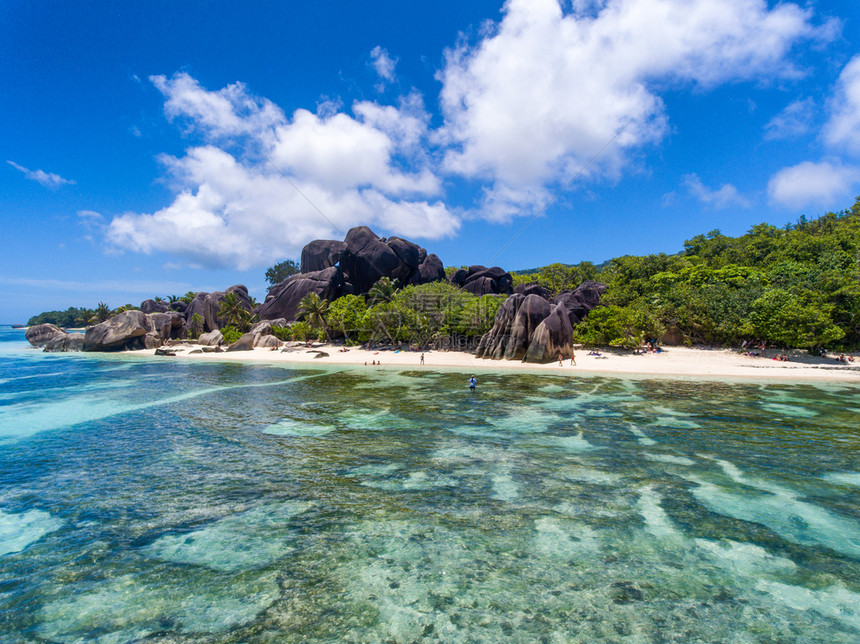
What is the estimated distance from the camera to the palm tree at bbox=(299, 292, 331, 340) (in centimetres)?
5475

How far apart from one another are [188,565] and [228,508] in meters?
2.34

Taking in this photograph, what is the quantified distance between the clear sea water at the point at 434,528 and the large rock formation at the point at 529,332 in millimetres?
17874

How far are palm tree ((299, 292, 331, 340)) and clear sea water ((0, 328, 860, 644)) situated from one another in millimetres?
36116

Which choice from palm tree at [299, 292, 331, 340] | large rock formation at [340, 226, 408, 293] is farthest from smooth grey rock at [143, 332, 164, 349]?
large rock formation at [340, 226, 408, 293]

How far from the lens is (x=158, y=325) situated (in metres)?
61.6

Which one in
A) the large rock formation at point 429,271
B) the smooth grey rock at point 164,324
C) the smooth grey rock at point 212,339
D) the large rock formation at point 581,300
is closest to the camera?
the large rock formation at point 581,300

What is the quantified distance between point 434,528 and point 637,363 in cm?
3309

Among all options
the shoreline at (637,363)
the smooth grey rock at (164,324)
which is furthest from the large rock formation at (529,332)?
the smooth grey rock at (164,324)

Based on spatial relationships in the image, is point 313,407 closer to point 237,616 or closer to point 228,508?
point 228,508

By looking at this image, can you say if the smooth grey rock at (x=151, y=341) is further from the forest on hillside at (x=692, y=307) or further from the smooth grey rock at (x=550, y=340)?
the smooth grey rock at (x=550, y=340)

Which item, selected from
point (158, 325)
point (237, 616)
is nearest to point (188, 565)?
point (237, 616)

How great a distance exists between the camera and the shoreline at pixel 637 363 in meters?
31.4

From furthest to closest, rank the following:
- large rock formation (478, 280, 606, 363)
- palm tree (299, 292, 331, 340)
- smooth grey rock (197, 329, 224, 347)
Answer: smooth grey rock (197, 329, 224, 347), palm tree (299, 292, 331, 340), large rock formation (478, 280, 606, 363)

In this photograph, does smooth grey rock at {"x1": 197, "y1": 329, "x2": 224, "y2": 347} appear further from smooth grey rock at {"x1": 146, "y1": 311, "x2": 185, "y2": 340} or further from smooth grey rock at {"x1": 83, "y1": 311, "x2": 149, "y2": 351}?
smooth grey rock at {"x1": 83, "y1": 311, "x2": 149, "y2": 351}
